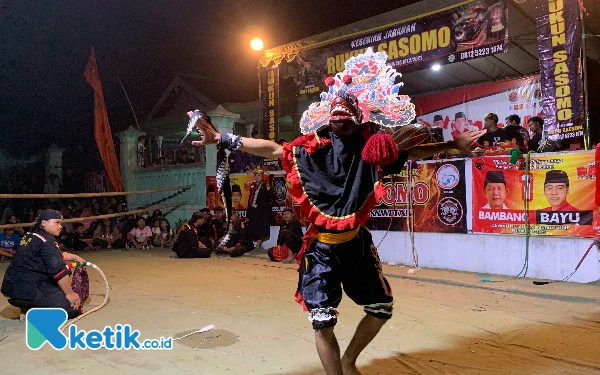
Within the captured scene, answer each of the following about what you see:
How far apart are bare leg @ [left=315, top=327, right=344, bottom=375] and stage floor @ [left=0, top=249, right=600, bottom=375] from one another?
944 millimetres

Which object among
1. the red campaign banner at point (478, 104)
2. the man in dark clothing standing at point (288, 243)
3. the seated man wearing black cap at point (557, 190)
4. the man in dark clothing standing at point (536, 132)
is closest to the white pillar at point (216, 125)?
the man in dark clothing standing at point (288, 243)

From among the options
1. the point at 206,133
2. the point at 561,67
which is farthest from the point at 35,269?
the point at 561,67

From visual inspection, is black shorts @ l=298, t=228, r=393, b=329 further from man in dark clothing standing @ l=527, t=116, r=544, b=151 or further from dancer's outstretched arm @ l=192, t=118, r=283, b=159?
man in dark clothing standing @ l=527, t=116, r=544, b=151

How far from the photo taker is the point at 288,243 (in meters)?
10.4

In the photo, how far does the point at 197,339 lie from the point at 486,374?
8.69 ft

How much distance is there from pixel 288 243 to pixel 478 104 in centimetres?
684

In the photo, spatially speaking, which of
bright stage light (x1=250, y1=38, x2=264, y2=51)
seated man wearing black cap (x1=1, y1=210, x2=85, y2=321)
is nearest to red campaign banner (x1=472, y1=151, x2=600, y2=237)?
seated man wearing black cap (x1=1, y1=210, x2=85, y2=321)

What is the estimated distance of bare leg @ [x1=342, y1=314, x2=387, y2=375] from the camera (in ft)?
10.4

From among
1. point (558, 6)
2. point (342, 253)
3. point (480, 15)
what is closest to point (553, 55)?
point (558, 6)

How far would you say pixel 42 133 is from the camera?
23703 mm

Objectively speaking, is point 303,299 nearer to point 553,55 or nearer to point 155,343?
point 155,343

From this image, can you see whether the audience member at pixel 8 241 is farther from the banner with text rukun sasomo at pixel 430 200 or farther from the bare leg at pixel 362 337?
the bare leg at pixel 362 337

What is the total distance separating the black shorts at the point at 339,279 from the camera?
2910mm

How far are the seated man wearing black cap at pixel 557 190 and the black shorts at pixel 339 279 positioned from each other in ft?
18.8
